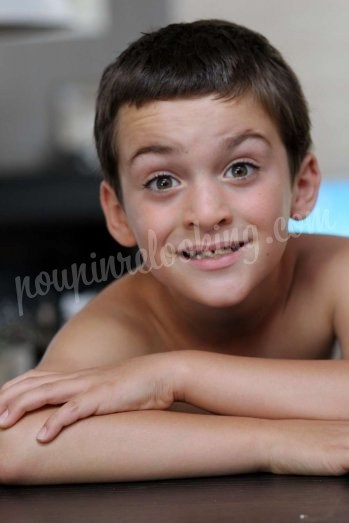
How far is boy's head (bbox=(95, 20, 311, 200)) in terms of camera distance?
1.25 m

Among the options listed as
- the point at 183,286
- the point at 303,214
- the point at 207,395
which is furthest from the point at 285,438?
the point at 303,214

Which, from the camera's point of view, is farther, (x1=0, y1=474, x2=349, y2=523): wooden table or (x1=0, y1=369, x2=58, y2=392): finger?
(x1=0, y1=369, x2=58, y2=392): finger

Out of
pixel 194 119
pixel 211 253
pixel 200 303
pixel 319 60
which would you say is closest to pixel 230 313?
pixel 200 303

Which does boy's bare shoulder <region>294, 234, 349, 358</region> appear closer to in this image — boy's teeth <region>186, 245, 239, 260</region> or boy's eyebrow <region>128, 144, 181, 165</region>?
boy's teeth <region>186, 245, 239, 260</region>

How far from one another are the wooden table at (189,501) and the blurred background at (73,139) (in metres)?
2.12

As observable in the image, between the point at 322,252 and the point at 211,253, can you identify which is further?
the point at 322,252

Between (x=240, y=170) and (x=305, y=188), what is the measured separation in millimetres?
225

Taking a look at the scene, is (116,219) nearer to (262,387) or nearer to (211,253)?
(211,253)

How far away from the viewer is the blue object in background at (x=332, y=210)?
3023mm

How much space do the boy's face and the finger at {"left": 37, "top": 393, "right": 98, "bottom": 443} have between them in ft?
0.84

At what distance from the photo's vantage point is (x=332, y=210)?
3150mm

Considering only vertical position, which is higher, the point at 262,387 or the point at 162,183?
the point at 162,183

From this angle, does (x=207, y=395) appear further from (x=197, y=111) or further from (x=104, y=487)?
(x=197, y=111)

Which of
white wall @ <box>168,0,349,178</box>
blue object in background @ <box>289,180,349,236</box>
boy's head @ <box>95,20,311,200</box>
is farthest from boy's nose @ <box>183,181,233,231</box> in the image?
white wall @ <box>168,0,349,178</box>
